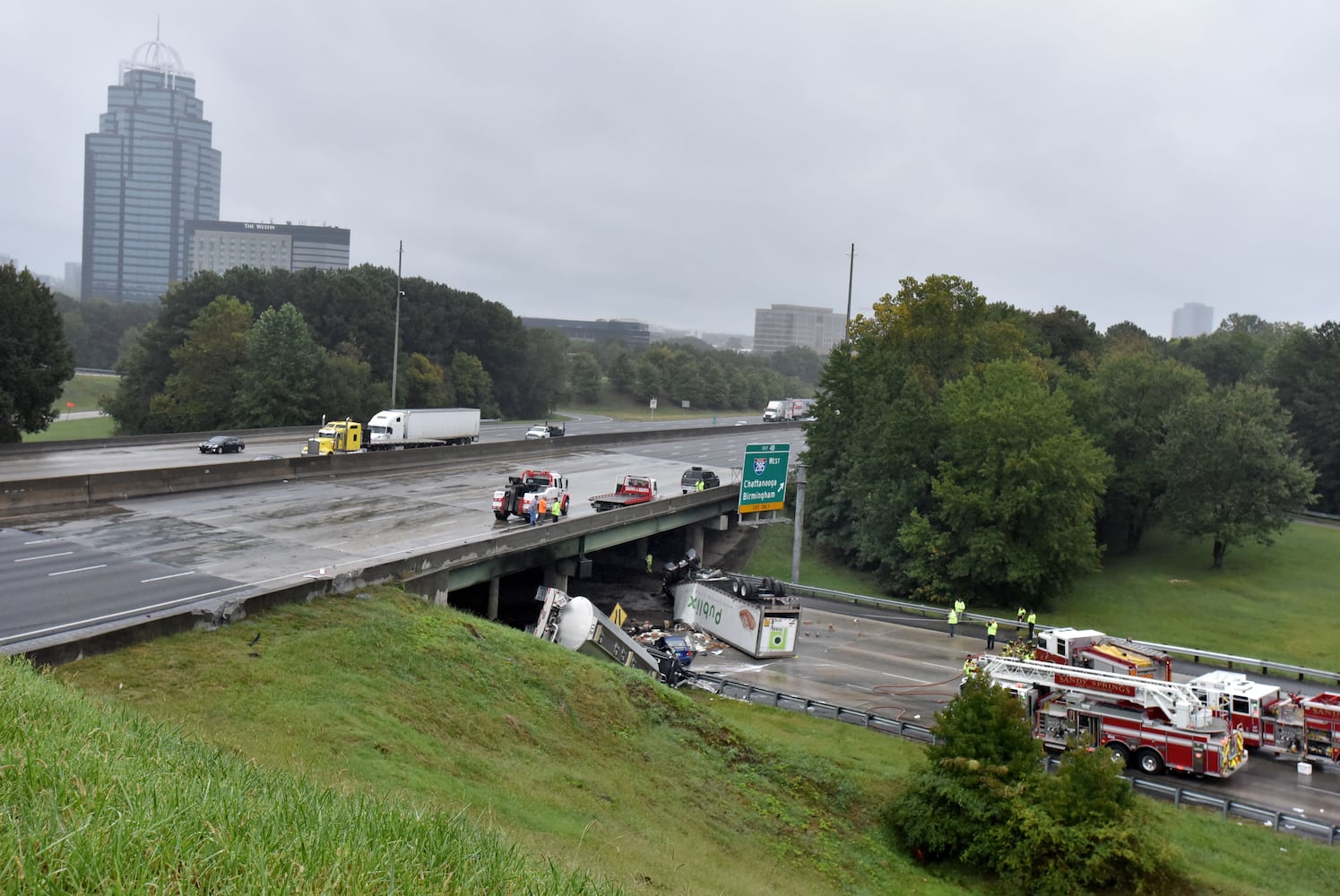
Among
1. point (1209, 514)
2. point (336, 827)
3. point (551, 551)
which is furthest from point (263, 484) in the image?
point (1209, 514)

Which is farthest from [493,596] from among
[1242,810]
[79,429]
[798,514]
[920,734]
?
[79,429]

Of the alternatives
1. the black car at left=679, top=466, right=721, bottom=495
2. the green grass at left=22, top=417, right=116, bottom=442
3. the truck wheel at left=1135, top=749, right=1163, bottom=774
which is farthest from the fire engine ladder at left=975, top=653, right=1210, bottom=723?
the green grass at left=22, top=417, right=116, bottom=442

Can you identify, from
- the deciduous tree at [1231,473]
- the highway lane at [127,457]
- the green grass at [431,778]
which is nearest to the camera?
the green grass at [431,778]

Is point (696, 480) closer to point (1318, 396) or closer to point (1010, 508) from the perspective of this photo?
point (1010, 508)

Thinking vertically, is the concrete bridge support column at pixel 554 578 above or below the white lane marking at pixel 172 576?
below

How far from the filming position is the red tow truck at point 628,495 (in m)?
48.9

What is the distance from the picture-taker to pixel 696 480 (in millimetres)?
57531

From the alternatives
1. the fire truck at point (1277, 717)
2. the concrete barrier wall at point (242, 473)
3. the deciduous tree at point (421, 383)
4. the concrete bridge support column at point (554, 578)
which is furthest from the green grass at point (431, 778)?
the deciduous tree at point (421, 383)

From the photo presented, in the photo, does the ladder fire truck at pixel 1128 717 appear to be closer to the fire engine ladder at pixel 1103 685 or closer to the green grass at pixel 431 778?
the fire engine ladder at pixel 1103 685

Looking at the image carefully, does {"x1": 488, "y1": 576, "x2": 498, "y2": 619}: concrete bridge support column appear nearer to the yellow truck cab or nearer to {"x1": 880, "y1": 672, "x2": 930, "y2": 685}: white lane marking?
{"x1": 880, "y1": 672, "x2": 930, "y2": 685}: white lane marking

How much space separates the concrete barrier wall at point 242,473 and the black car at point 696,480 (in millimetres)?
14095

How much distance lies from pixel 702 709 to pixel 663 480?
125 feet

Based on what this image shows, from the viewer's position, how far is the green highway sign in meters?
50.6

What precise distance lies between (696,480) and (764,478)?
710 centimetres
